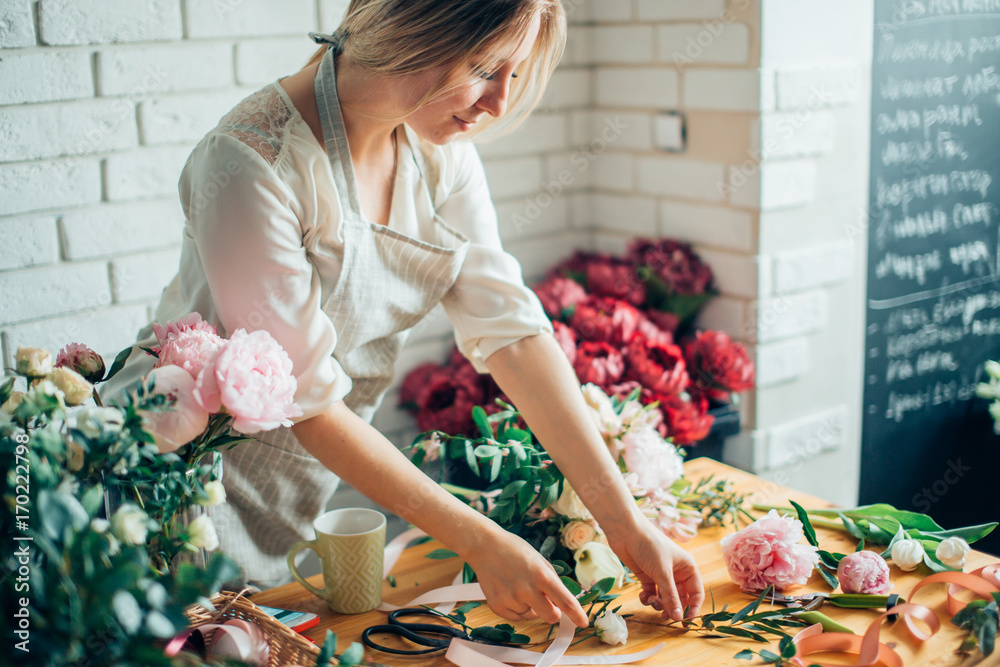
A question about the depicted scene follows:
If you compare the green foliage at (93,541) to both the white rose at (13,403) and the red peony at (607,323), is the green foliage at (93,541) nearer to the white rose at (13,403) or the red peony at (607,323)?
the white rose at (13,403)

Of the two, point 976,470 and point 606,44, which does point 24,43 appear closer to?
point 606,44

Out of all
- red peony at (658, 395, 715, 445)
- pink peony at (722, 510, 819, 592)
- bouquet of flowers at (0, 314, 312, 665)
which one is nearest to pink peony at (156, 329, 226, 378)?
bouquet of flowers at (0, 314, 312, 665)

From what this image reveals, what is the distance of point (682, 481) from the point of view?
4.03ft

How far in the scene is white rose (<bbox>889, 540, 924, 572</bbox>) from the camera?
107 centimetres

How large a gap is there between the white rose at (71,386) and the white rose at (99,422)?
5cm

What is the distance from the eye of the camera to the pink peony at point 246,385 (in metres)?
0.71

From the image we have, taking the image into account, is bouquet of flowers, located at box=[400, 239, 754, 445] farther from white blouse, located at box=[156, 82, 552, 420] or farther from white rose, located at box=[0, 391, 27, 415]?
white rose, located at box=[0, 391, 27, 415]

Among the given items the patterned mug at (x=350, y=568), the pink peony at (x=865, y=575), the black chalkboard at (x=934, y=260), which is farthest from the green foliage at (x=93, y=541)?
the black chalkboard at (x=934, y=260)

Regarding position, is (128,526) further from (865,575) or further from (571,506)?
(865,575)

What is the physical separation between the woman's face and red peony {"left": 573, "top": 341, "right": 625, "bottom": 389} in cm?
81

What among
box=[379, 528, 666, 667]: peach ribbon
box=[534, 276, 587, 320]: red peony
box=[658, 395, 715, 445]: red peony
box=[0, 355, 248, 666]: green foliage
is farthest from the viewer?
box=[534, 276, 587, 320]: red peony

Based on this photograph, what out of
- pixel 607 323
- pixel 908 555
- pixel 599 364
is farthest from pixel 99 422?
pixel 607 323

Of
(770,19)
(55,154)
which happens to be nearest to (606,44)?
(770,19)

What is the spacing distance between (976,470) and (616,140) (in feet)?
4.03
